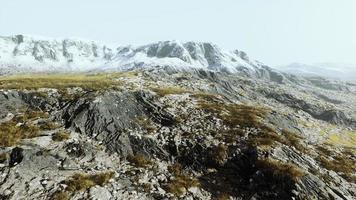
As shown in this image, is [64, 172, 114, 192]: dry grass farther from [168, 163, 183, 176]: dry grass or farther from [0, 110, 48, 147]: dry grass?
[0, 110, 48, 147]: dry grass

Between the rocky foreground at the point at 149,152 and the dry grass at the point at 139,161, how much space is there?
0.04 meters

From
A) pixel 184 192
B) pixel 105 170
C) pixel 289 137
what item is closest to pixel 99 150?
pixel 105 170

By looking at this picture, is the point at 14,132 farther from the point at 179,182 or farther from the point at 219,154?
the point at 219,154

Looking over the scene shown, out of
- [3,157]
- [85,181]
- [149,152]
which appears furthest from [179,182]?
[3,157]

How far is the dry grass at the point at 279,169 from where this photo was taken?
24.8m

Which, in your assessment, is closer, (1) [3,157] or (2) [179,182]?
Result: (1) [3,157]

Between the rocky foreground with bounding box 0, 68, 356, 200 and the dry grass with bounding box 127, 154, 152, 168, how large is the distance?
0.04 metres

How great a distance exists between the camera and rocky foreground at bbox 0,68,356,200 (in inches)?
931

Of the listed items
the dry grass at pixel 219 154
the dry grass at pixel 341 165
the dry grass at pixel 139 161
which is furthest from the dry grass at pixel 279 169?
the dry grass at pixel 139 161

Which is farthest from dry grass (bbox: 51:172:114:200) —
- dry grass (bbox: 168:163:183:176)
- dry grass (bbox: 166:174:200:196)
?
dry grass (bbox: 168:163:183:176)

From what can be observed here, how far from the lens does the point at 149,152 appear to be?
28.9 m

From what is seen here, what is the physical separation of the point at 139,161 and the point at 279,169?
10404mm

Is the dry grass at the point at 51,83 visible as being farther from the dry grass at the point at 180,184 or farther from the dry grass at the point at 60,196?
the dry grass at the point at 180,184

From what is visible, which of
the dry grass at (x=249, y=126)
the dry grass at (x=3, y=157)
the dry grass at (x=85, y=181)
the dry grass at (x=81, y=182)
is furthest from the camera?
the dry grass at (x=249, y=126)
